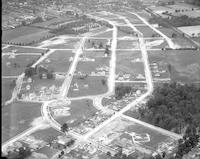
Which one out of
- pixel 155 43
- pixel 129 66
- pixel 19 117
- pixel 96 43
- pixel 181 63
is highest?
pixel 155 43

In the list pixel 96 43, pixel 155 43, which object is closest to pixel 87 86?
pixel 96 43

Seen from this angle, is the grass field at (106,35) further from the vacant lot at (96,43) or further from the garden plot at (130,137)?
the garden plot at (130,137)

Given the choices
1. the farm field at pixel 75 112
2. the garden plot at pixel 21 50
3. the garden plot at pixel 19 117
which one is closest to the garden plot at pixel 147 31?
the garden plot at pixel 21 50

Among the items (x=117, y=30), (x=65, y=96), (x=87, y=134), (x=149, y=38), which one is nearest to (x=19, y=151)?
(x=87, y=134)

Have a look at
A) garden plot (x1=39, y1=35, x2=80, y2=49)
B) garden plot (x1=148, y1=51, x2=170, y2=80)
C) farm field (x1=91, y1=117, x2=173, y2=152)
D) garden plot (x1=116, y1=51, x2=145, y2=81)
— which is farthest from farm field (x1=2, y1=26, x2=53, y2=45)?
farm field (x1=91, y1=117, x2=173, y2=152)

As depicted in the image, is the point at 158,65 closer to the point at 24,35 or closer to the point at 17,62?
the point at 17,62

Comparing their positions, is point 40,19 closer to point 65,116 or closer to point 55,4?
point 55,4
